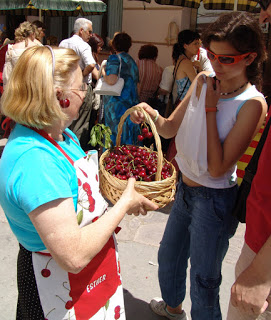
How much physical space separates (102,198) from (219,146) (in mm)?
620

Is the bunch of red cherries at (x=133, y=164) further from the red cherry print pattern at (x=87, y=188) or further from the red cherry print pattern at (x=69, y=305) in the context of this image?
the red cherry print pattern at (x=69, y=305)

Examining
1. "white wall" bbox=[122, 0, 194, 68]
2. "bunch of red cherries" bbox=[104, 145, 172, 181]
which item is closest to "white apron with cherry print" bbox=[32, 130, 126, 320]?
"bunch of red cherries" bbox=[104, 145, 172, 181]

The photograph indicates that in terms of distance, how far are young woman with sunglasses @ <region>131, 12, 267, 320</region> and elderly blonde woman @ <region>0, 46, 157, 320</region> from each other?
1.60 ft

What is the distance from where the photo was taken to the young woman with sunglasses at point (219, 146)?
63.0 inches

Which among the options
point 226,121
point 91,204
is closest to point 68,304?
point 91,204

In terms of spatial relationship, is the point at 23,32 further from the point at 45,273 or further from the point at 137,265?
the point at 45,273

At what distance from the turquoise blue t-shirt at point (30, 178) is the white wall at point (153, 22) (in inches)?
265

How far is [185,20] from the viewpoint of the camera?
7266 millimetres

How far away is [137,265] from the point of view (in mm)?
2893

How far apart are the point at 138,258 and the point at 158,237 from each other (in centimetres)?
40

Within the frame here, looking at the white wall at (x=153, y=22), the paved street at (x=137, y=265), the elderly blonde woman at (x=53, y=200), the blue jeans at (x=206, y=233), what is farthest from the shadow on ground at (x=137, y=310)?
the white wall at (x=153, y=22)

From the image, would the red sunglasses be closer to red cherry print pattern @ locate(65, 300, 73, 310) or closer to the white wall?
red cherry print pattern @ locate(65, 300, 73, 310)

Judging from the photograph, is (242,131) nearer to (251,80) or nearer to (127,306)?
(251,80)

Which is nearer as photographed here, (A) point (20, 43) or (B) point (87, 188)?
(B) point (87, 188)
